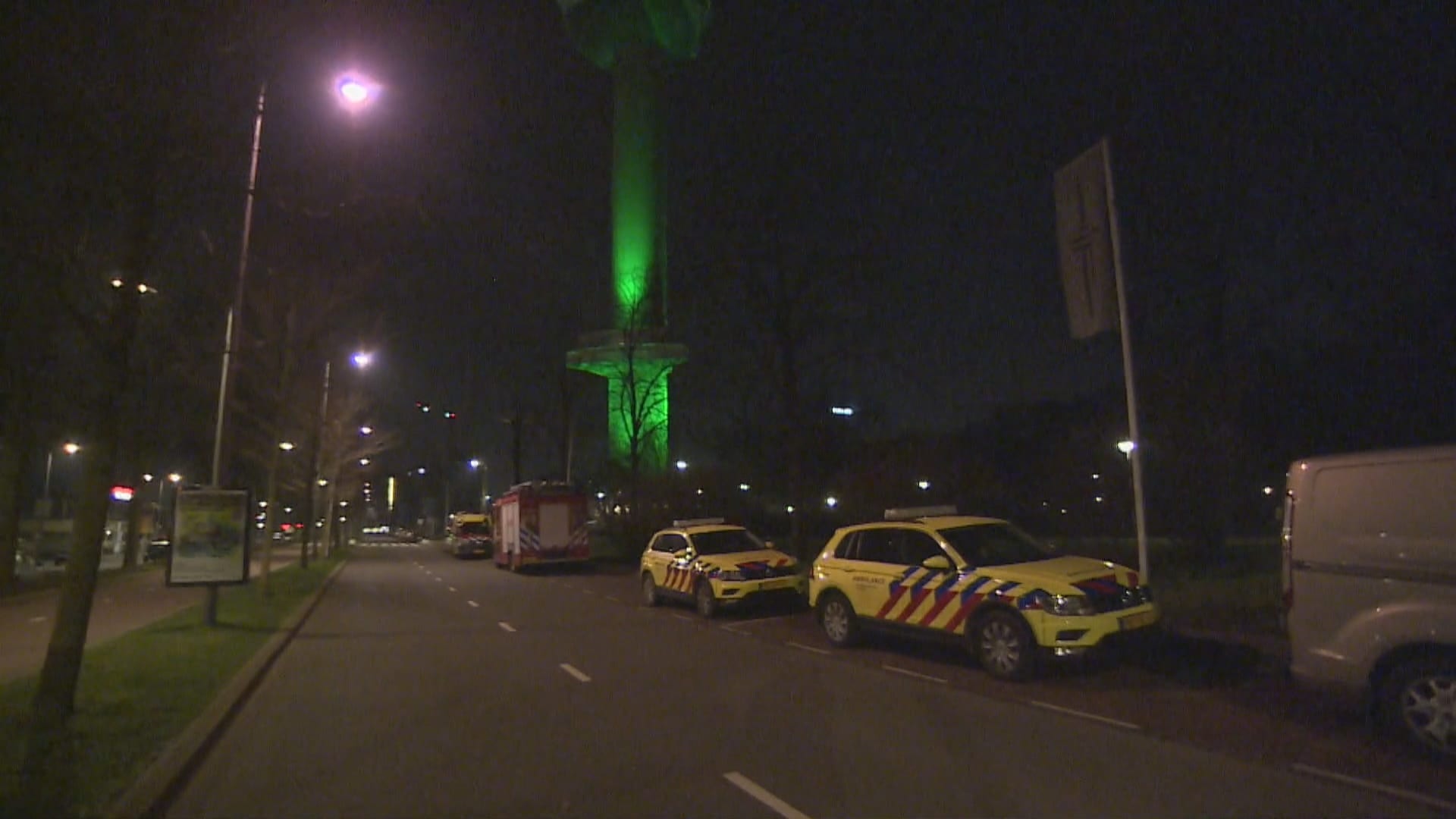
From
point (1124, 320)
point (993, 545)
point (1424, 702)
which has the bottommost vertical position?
point (1424, 702)

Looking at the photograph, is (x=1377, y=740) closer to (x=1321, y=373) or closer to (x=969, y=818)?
(x=969, y=818)

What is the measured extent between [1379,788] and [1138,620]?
4.70 m

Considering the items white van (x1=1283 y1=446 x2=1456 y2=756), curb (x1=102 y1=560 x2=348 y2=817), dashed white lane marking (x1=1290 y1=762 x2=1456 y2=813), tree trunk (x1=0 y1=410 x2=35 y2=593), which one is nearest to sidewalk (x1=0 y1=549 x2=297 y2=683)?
tree trunk (x1=0 y1=410 x2=35 y2=593)

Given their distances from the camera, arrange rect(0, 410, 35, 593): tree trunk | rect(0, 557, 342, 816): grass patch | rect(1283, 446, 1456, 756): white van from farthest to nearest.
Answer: rect(0, 410, 35, 593): tree trunk → rect(1283, 446, 1456, 756): white van → rect(0, 557, 342, 816): grass patch

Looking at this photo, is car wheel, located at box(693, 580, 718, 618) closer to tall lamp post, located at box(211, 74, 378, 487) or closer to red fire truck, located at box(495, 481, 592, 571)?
tall lamp post, located at box(211, 74, 378, 487)

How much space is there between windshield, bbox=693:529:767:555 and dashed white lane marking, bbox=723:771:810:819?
13.5 meters

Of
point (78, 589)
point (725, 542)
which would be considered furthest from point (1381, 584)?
point (725, 542)

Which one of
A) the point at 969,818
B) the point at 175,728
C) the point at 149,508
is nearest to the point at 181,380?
the point at 175,728

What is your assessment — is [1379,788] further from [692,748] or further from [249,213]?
[249,213]

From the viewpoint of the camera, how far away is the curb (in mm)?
6711

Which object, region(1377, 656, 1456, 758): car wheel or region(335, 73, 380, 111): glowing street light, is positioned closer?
region(1377, 656, 1456, 758): car wheel

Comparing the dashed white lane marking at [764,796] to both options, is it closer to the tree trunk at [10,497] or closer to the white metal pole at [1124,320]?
the white metal pole at [1124,320]

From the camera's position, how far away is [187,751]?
8.32 meters

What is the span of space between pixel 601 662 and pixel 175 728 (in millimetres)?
6051
